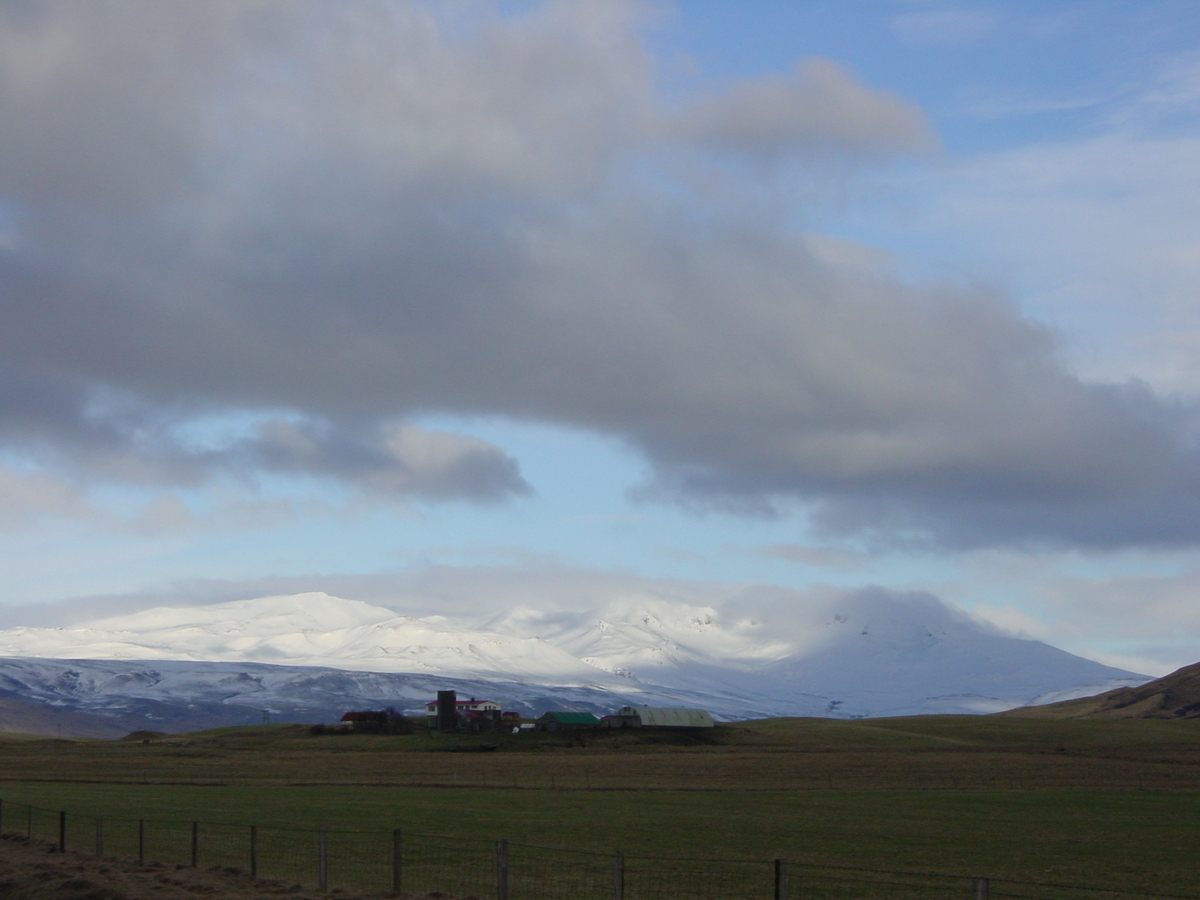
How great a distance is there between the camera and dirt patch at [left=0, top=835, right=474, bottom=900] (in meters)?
28.3

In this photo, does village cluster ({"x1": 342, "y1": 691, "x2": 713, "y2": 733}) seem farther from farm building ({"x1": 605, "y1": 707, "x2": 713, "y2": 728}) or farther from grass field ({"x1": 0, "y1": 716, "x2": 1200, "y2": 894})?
grass field ({"x1": 0, "y1": 716, "x2": 1200, "y2": 894})

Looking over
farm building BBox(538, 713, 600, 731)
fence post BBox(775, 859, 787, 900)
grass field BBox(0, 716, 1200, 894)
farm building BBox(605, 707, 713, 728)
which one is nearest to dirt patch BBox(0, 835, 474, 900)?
fence post BBox(775, 859, 787, 900)

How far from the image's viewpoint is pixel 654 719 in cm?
16025

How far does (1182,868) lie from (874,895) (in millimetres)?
12363

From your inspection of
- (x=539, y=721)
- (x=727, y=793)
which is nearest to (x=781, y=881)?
(x=727, y=793)

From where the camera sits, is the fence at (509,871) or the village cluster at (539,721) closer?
the fence at (509,871)

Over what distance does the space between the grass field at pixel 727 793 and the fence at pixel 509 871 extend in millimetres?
2775

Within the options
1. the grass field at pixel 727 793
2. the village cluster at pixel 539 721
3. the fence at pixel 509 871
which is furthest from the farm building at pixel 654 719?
the fence at pixel 509 871

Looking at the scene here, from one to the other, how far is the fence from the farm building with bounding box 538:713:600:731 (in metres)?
115

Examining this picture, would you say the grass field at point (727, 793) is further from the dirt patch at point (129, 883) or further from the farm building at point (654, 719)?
the dirt patch at point (129, 883)

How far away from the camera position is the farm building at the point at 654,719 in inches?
6211


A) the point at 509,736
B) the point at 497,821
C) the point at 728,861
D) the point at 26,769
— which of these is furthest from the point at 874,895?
the point at 509,736

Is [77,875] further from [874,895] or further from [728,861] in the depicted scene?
[874,895]

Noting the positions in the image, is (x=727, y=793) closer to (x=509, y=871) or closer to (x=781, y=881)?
(x=509, y=871)
